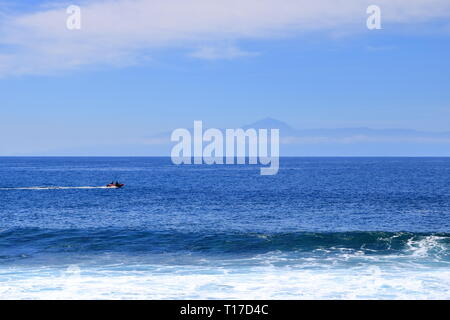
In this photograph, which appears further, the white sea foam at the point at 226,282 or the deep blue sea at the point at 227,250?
the deep blue sea at the point at 227,250

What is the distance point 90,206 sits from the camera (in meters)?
73.1

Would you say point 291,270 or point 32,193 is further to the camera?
point 32,193

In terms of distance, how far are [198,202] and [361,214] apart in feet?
86.1

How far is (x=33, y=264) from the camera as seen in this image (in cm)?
3553

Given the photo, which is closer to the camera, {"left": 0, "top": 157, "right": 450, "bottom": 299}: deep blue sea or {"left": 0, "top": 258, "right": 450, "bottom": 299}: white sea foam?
{"left": 0, "top": 258, "right": 450, "bottom": 299}: white sea foam

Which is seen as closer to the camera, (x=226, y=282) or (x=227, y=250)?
(x=226, y=282)

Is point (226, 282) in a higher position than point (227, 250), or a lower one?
higher

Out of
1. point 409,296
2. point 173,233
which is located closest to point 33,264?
point 173,233

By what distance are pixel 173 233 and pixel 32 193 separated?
186 feet
